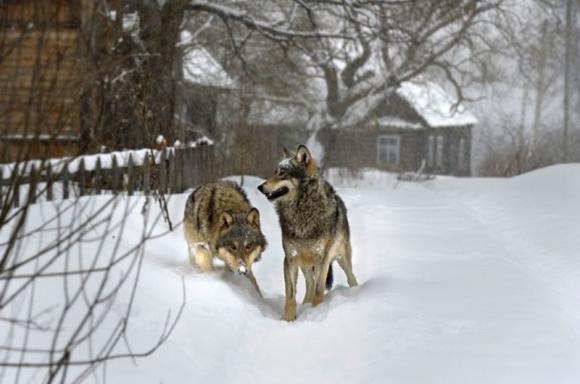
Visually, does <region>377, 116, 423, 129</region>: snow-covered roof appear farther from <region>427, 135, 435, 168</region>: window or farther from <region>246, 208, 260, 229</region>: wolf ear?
<region>246, 208, 260, 229</region>: wolf ear

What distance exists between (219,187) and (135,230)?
3.80ft

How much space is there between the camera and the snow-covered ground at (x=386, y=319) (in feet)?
19.9

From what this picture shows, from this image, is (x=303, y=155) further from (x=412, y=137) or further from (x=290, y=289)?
(x=412, y=137)

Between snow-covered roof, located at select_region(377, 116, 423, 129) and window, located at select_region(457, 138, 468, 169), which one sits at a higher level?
snow-covered roof, located at select_region(377, 116, 423, 129)

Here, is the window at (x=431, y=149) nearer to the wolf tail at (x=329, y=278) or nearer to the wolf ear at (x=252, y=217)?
the wolf tail at (x=329, y=278)

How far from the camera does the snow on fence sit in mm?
3969

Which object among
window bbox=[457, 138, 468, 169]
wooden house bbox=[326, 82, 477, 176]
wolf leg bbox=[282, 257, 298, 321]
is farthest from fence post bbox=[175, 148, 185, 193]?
window bbox=[457, 138, 468, 169]

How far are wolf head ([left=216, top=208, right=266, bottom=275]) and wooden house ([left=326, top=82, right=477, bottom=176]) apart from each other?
41138mm

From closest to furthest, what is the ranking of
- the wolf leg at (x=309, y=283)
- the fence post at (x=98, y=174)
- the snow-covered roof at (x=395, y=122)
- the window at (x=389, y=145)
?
the wolf leg at (x=309, y=283) → the fence post at (x=98, y=174) → the snow-covered roof at (x=395, y=122) → the window at (x=389, y=145)

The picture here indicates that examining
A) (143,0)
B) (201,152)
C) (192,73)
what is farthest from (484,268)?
(192,73)

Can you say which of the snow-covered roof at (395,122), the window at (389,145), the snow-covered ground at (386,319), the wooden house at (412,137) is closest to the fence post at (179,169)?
the snow-covered ground at (386,319)

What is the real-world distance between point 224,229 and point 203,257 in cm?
63

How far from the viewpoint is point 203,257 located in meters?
9.71

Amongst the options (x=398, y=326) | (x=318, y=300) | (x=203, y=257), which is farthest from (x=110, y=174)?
(x=398, y=326)
